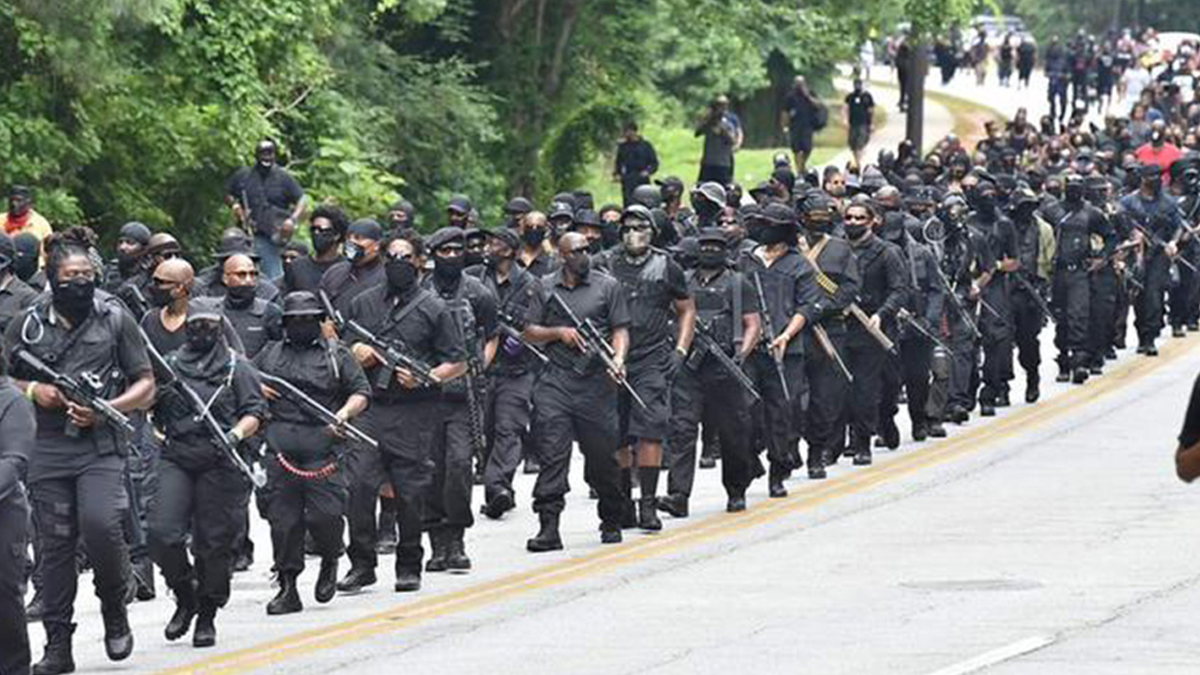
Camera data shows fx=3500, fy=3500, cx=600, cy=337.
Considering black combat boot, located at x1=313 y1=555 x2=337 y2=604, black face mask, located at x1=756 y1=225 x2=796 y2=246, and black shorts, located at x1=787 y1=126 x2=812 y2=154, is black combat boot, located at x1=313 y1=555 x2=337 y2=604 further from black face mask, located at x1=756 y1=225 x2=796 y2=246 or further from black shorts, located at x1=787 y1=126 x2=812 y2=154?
black shorts, located at x1=787 y1=126 x2=812 y2=154

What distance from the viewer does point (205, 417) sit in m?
16.6

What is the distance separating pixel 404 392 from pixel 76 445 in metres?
Answer: 3.32

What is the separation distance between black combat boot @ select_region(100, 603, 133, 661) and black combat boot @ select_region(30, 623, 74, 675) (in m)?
0.23

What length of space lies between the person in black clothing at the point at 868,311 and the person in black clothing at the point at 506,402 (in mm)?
3555

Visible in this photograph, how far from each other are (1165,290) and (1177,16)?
7241 cm

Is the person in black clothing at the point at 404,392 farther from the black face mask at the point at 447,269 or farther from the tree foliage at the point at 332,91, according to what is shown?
the tree foliage at the point at 332,91

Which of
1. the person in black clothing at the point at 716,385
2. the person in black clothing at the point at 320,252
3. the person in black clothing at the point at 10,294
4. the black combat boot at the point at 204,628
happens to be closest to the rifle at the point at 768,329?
the person in black clothing at the point at 716,385

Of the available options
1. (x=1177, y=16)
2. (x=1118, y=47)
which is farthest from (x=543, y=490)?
(x=1177, y=16)

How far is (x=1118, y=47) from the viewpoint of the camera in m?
84.2

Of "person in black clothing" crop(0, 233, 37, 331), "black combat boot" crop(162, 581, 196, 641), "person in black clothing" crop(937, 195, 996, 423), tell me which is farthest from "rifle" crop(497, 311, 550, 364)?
"person in black clothing" crop(937, 195, 996, 423)

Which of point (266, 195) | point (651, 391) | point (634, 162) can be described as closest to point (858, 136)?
point (634, 162)

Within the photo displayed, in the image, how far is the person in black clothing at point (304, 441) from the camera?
57.8 ft

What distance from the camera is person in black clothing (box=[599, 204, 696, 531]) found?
21.2 m

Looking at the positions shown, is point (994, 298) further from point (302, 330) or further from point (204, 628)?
point (204, 628)
